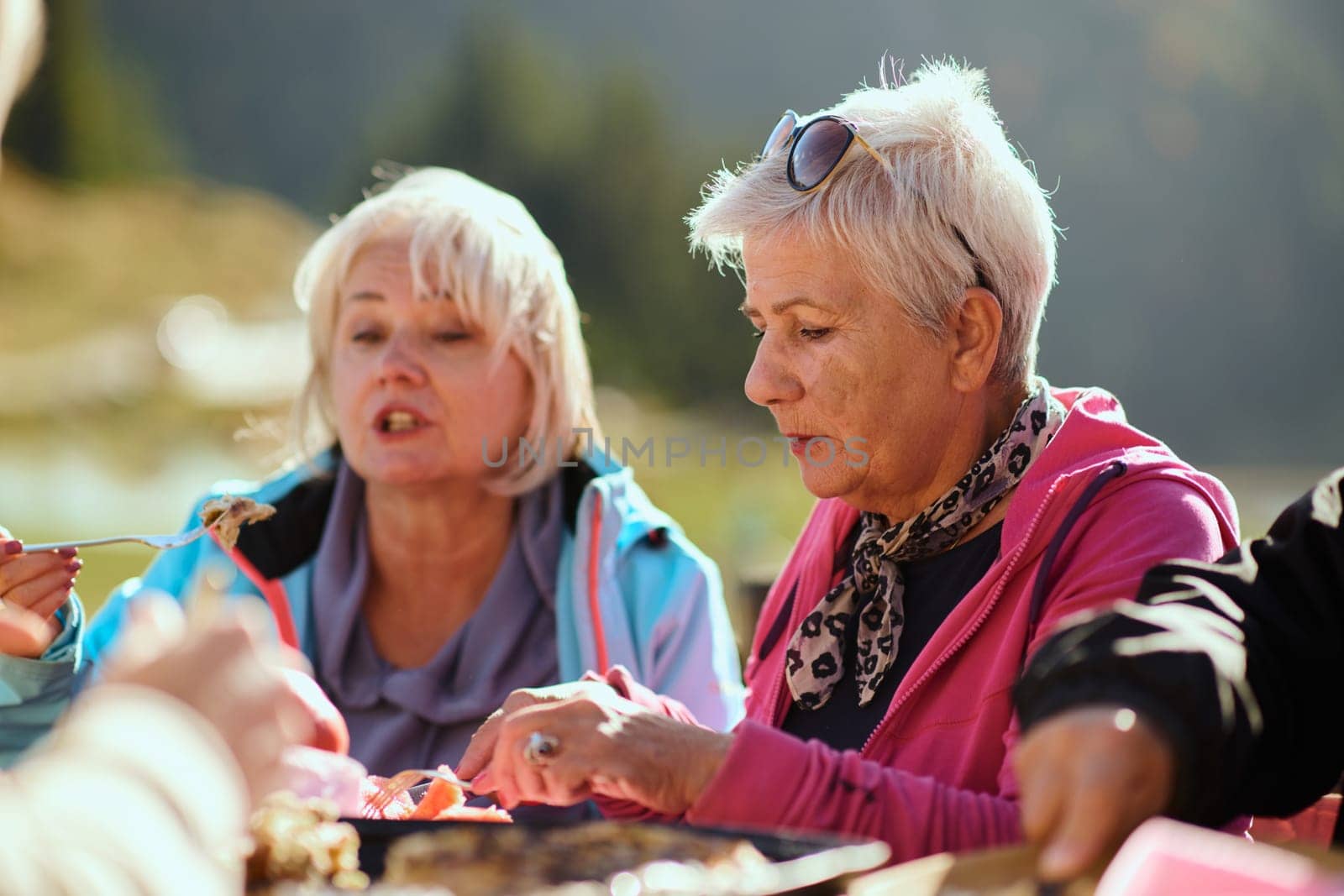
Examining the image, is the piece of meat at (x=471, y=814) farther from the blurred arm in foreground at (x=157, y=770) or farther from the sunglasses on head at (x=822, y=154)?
the sunglasses on head at (x=822, y=154)

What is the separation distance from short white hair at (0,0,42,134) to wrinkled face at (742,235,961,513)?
1055mm

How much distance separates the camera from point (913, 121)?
6.57 ft

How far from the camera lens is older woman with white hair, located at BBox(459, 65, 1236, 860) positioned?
170 cm

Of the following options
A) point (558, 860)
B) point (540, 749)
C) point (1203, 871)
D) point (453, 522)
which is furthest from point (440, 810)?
point (453, 522)

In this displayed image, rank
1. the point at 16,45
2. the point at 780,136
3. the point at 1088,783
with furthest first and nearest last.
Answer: the point at 780,136, the point at 16,45, the point at 1088,783

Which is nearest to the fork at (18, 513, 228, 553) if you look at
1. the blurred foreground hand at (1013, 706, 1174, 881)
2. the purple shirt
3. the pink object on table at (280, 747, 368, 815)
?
the pink object on table at (280, 747, 368, 815)

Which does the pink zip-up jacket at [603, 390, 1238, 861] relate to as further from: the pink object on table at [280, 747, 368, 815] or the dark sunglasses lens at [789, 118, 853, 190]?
the dark sunglasses lens at [789, 118, 853, 190]

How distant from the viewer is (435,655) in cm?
271

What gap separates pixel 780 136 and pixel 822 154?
17 cm

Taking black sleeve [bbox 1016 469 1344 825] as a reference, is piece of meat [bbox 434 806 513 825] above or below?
below

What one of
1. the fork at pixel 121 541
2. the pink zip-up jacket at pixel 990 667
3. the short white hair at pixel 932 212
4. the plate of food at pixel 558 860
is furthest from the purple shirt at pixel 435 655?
the plate of food at pixel 558 860

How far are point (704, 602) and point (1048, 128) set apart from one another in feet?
27.0

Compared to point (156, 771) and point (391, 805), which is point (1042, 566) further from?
point (156, 771)

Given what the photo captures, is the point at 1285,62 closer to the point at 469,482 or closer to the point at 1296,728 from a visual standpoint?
the point at 469,482
